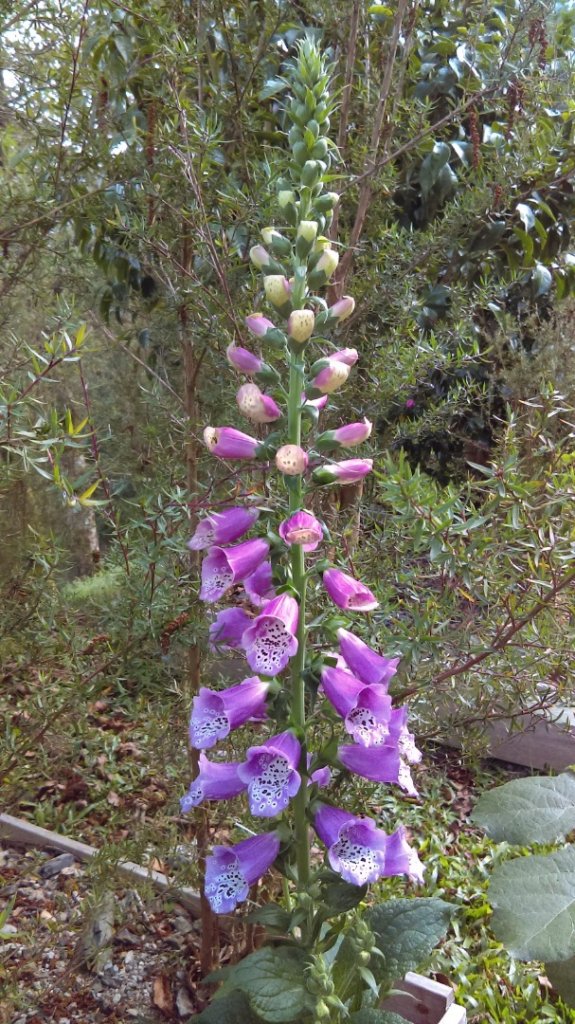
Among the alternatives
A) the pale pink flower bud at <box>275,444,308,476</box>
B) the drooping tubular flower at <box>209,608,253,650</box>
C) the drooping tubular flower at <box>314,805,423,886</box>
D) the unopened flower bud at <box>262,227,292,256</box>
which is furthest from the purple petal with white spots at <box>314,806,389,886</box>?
the unopened flower bud at <box>262,227,292,256</box>

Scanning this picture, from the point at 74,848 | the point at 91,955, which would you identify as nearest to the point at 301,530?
the point at 91,955

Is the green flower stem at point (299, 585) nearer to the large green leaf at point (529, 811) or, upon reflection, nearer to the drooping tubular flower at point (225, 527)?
the drooping tubular flower at point (225, 527)

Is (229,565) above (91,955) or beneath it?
above

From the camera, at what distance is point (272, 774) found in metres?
0.99

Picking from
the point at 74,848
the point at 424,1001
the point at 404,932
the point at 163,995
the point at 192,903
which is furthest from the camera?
the point at 74,848

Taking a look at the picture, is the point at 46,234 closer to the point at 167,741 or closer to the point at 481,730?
the point at 167,741

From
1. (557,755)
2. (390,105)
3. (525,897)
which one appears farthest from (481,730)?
(390,105)

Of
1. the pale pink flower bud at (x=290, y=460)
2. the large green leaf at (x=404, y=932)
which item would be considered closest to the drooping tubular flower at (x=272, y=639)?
the pale pink flower bud at (x=290, y=460)

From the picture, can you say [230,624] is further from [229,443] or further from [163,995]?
[163,995]

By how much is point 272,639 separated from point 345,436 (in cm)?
32

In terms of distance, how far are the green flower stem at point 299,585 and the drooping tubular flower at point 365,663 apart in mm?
74

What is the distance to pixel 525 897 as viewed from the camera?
1.37m

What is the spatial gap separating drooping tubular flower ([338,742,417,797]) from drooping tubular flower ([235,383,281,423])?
0.50 metres

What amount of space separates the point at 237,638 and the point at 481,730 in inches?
30.4
